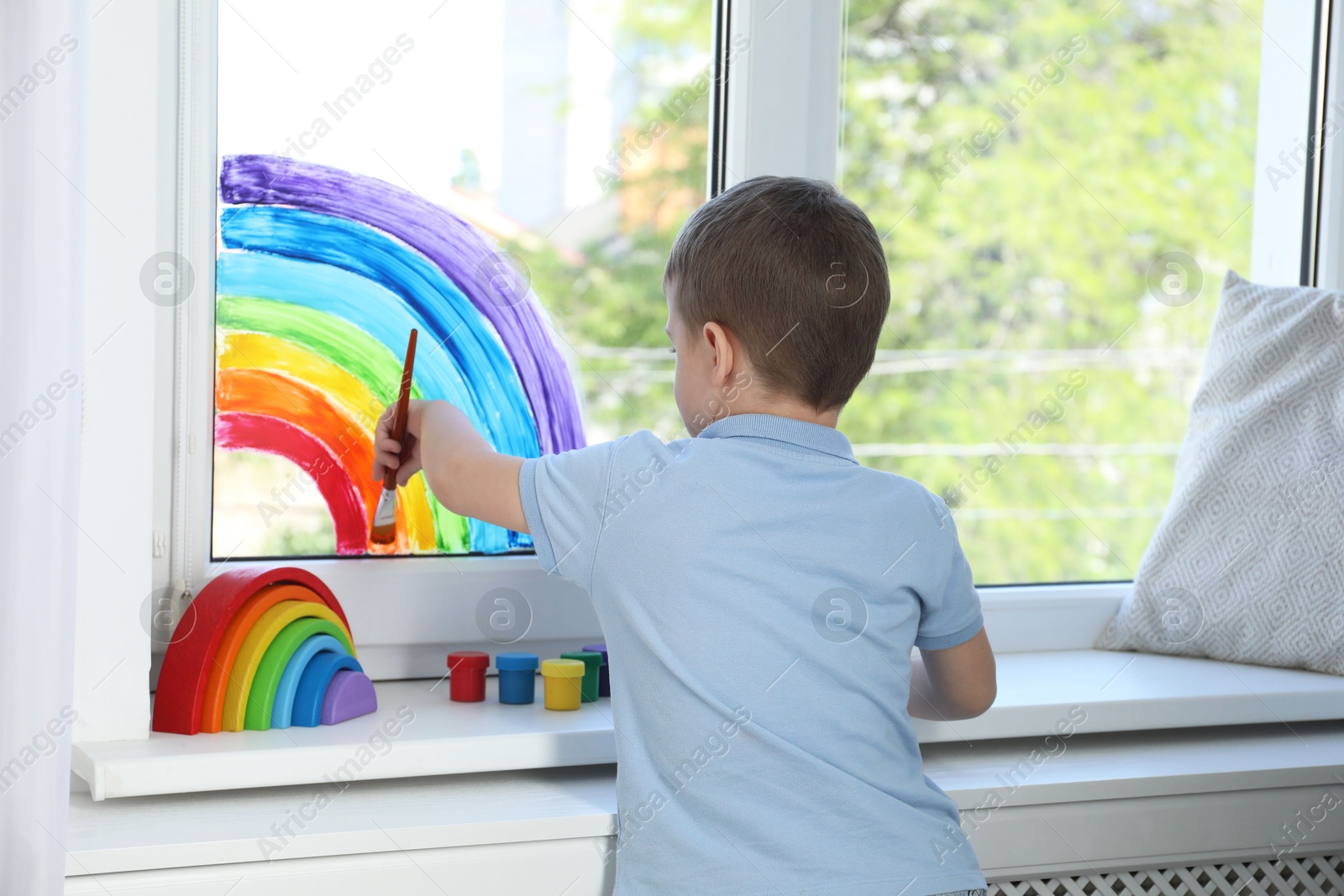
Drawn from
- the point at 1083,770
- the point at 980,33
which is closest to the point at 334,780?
the point at 1083,770

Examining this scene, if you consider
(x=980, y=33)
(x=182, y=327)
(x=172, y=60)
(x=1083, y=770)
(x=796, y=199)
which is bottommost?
(x=1083, y=770)

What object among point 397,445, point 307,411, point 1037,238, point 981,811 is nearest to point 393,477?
point 397,445

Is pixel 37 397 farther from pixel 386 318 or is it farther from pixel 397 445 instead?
pixel 386 318

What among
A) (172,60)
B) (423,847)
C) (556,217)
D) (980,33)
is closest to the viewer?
(423,847)

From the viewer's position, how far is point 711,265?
32.1 inches

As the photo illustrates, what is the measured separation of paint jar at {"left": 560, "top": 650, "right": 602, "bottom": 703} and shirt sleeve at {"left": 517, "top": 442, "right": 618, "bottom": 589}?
0.25 metres

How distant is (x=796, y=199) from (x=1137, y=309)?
7.06 feet

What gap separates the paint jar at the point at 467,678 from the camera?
0.99 metres

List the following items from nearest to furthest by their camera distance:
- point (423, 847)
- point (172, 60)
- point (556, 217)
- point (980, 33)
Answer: point (423, 847) → point (172, 60) → point (556, 217) → point (980, 33)

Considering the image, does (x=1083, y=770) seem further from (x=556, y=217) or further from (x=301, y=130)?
(x=301, y=130)
